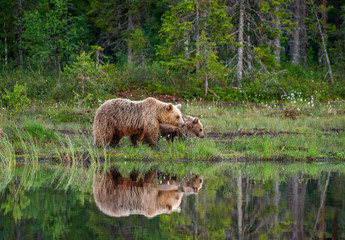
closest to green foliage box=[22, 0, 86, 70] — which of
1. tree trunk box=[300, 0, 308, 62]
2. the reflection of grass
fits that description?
tree trunk box=[300, 0, 308, 62]

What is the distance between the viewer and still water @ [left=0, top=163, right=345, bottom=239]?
658 centimetres

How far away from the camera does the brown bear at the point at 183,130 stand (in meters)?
14.7

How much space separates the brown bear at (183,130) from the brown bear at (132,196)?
13.0ft

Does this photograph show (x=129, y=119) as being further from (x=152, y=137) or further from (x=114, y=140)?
(x=114, y=140)

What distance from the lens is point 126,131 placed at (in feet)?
44.8

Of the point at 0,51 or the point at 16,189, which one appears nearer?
the point at 16,189

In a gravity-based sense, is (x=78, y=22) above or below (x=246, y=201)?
above

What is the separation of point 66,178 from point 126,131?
3167 millimetres

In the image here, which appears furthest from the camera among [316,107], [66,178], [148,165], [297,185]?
[316,107]

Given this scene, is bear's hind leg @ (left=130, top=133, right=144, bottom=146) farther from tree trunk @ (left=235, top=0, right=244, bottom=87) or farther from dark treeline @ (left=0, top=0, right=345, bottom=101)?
tree trunk @ (left=235, top=0, right=244, bottom=87)

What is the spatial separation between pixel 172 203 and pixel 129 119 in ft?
17.8

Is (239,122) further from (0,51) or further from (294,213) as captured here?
(0,51)

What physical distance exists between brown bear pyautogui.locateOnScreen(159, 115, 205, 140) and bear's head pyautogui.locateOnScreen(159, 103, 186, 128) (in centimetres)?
27

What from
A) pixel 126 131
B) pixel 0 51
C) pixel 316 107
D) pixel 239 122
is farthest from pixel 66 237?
pixel 0 51
